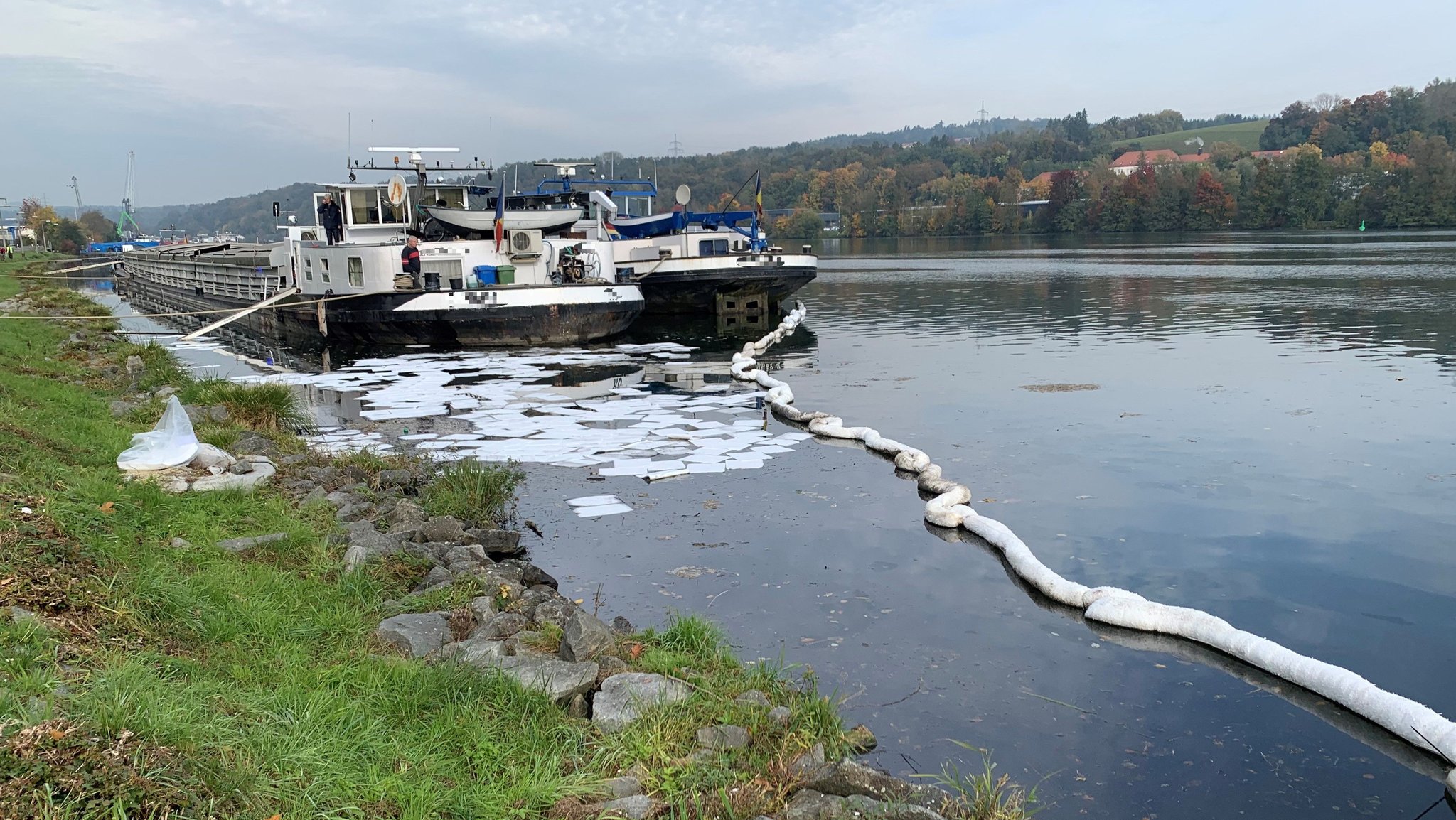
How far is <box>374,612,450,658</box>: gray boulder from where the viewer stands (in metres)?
5.46

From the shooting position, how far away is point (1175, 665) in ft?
20.1

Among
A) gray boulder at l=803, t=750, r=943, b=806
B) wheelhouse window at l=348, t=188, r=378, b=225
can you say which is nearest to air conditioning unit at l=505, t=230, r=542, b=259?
wheelhouse window at l=348, t=188, r=378, b=225

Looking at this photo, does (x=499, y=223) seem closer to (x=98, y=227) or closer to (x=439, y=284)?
(x=439, y=284)

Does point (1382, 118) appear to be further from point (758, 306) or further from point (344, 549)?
point (344, 549)

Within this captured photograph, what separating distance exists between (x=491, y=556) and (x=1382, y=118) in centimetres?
14106

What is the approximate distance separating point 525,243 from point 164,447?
51.9 feet


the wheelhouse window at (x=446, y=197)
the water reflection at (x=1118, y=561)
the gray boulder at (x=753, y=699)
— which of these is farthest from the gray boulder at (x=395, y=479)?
the wheelhouse window at (x=446, y=197)

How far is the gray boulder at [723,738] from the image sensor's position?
4637 mm

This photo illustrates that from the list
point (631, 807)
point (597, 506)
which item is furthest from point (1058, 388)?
point (631, 807)

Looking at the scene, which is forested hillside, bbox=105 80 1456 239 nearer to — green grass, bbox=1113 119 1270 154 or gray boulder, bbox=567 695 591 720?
green grass, bbox=1113 119 1270 154

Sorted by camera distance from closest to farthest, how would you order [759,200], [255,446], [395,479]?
[395,479] → [255,446] → [759,200]

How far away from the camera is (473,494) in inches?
348

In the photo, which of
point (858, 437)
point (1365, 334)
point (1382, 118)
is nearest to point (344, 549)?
point (858, 437)

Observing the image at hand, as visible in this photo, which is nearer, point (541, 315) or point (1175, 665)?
point (1175, 665)
